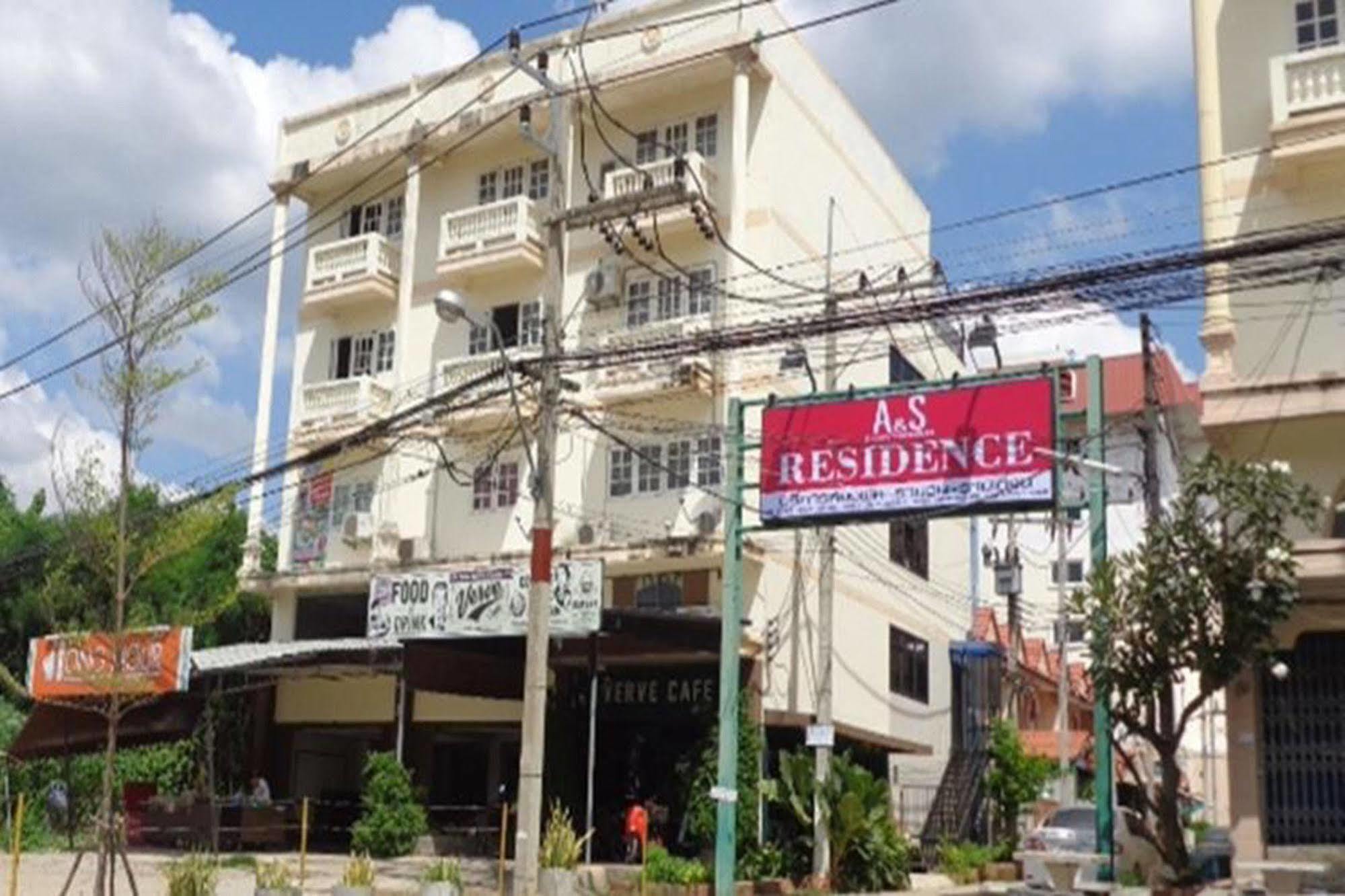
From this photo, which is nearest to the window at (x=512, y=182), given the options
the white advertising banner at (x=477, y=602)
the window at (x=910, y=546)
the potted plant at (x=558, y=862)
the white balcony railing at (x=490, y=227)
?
the white balcony railing at (x=490, y=227)

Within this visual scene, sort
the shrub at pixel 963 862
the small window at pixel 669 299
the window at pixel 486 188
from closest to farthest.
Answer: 1. the shrub at pixel 963 862
2. the small window at pixel 669 299
3. the window at pixel 486 188

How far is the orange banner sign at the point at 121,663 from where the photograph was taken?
14781 mm

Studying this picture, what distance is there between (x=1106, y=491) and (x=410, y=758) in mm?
15939

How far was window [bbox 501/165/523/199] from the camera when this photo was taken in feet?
103

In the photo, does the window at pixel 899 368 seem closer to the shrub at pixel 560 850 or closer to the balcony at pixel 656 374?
the balcony at pixel 656 374

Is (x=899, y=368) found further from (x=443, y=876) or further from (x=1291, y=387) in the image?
(x=443, y=876)

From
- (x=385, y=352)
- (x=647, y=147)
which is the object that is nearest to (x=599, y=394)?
(x=647, y=147)

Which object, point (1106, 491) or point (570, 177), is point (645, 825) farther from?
point (570, 177)

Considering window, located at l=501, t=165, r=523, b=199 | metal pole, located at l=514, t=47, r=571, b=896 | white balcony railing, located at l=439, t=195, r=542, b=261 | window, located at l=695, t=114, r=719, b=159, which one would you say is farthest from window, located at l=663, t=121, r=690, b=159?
metal pole, located at l=514, t=47, r=571, b=896

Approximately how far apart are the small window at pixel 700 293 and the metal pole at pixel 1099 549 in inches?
356

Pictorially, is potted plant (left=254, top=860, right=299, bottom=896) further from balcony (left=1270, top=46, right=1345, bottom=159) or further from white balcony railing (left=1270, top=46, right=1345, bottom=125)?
white balcony railing (left=1270, top=46, right=1345, bottom=125)

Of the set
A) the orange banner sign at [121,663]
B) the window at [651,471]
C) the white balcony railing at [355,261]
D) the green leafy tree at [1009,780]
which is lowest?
the green leafy tree at [1009,780]

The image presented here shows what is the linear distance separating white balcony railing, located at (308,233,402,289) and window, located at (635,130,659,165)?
20.2 feet

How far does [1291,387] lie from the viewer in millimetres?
18375
